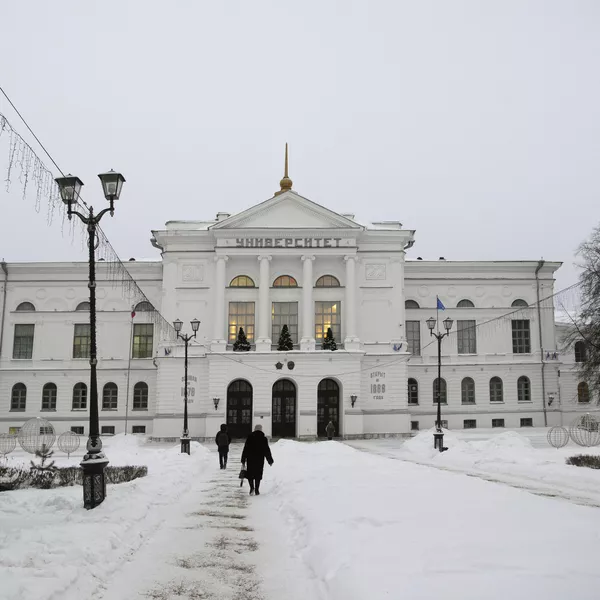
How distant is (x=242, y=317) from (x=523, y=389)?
21.2 meters

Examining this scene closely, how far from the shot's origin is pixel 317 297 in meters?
41.4

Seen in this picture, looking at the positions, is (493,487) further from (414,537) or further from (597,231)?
(597,231)

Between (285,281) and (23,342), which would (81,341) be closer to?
(23,342)

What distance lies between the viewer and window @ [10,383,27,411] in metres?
43.3

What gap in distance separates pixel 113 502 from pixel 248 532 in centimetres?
306

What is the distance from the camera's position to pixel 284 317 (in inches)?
1630

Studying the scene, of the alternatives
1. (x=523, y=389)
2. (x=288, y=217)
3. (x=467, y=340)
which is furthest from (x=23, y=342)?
(x=523, y=389)

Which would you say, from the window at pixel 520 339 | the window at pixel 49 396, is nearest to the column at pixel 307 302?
the window at pixel 520 339

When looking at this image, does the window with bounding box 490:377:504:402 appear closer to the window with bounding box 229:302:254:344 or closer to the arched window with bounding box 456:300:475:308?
the arched window with bounding box 456:300:475:308

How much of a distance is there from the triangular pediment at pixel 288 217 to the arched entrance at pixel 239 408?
34.0 ft

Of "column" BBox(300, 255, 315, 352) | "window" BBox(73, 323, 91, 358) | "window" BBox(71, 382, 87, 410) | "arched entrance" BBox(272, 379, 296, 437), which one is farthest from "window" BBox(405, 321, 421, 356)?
"window" BBox(71, 382, 87, 410)

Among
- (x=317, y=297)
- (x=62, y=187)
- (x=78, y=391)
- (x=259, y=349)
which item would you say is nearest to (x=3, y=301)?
(x=78, y=391)

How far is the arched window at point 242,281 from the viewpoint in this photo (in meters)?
41.5

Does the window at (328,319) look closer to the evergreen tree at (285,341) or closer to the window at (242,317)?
the evergreen tree at (285,341)
